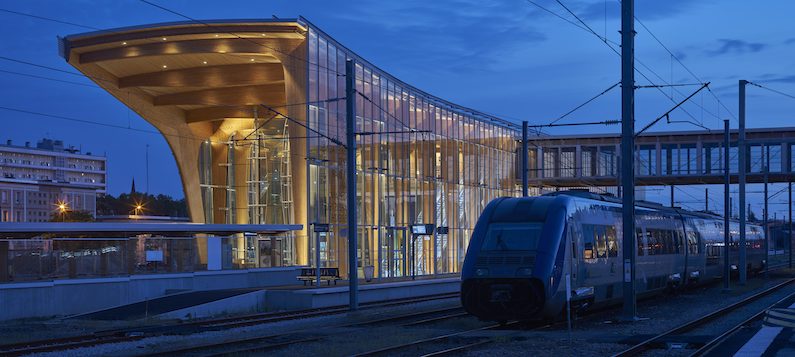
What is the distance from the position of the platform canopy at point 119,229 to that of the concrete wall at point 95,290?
3.03 metres

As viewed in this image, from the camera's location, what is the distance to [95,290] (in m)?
32.7

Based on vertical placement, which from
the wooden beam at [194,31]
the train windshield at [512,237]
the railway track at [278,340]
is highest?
the wooden beam at [194,31]

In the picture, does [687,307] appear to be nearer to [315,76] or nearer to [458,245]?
[315,76]

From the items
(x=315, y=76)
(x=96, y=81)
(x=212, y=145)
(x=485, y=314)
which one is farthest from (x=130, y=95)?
(x=485, y=314)

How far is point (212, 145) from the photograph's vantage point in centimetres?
6056

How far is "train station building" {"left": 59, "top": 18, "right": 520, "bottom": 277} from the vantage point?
45.8 meters

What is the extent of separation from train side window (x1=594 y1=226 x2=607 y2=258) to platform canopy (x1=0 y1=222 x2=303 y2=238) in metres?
20.8

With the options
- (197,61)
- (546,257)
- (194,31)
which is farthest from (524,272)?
(197,61)

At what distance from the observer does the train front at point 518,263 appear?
20.4 metres

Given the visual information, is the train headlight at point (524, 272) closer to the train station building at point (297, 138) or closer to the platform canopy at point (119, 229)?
the train station building at point (297, 138)

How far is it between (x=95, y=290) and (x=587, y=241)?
18354 millimetres

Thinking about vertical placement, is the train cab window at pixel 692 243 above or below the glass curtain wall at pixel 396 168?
below

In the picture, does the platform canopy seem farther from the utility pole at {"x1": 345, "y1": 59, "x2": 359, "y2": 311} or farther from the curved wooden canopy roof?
the utility pole at {"x1": 345, "y1": 59, "x2": 359, "y2": 311}

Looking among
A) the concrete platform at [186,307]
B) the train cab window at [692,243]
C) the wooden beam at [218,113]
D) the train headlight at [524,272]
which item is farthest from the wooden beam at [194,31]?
the train headlight at [524,272]
